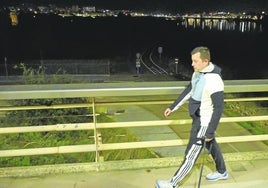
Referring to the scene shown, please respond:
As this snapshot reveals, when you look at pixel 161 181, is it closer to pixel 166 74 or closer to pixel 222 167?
pixel 222 167

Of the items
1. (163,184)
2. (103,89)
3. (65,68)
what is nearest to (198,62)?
(103,89)

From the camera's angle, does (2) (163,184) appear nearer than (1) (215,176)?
Yes

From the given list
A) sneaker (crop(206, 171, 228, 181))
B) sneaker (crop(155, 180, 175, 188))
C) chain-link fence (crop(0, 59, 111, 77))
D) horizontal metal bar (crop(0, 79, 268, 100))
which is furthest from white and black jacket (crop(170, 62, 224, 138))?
chain-link fence (crop(0, 59, 111, 77))

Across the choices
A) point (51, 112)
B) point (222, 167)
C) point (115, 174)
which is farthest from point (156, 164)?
point (51, 112)

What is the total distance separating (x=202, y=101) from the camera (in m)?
3.44

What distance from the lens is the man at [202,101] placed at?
334 centimetres

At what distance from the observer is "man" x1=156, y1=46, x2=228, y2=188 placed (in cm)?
334

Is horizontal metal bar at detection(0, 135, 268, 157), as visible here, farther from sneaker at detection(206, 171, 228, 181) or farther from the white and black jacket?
the white and black jacket

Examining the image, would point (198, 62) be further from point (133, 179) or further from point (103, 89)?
point (133, 179)

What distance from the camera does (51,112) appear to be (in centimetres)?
866

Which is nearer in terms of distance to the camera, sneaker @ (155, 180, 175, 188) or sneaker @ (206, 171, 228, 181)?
sneaker @ (155, 180, 175, 188)

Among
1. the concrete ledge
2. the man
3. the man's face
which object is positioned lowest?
the concrete ledge

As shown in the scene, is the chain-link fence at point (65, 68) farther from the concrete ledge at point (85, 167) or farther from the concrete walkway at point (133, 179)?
the concrete walkway at point (133, 179)

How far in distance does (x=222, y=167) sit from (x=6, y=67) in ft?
88.4
